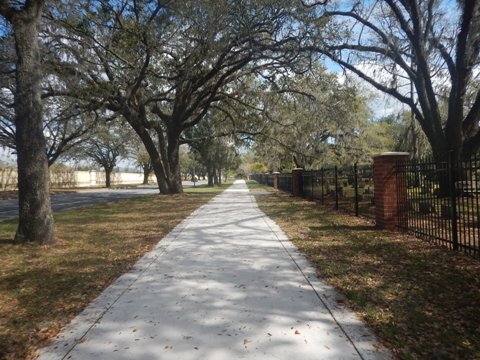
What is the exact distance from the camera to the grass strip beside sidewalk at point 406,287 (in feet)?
11.6

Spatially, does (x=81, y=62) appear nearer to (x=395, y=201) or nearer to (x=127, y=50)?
(x=127, y=50)

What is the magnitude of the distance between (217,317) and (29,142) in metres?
6.25

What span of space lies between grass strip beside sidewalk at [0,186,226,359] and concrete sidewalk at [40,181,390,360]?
0.84ft

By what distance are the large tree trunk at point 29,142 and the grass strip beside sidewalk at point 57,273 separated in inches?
20.3

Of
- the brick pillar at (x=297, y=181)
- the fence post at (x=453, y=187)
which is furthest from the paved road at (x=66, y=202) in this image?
the fence post at (x=453, y=187)

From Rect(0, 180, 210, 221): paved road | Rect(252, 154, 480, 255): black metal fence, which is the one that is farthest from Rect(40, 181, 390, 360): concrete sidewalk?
Rect(0, 180, 210, 221): paved road

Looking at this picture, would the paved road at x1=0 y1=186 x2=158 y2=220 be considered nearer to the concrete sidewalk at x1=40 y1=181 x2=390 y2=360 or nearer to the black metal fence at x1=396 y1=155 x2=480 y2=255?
the concrete sidewalk at x1=40 y1=181 x2=390 y2=360

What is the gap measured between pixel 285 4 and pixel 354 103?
25.3 ft

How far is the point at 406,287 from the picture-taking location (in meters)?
4.98

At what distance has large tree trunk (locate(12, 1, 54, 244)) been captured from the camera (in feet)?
26.7

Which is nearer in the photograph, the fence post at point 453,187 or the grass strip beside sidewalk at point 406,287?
the grass strip beside sidewalk at point 406,287

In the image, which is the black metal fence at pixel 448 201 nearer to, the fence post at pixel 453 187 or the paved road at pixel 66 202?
the fence post at pixel 453 187

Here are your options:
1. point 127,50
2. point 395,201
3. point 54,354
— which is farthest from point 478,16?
point 54,354

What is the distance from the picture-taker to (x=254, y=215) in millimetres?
13375
